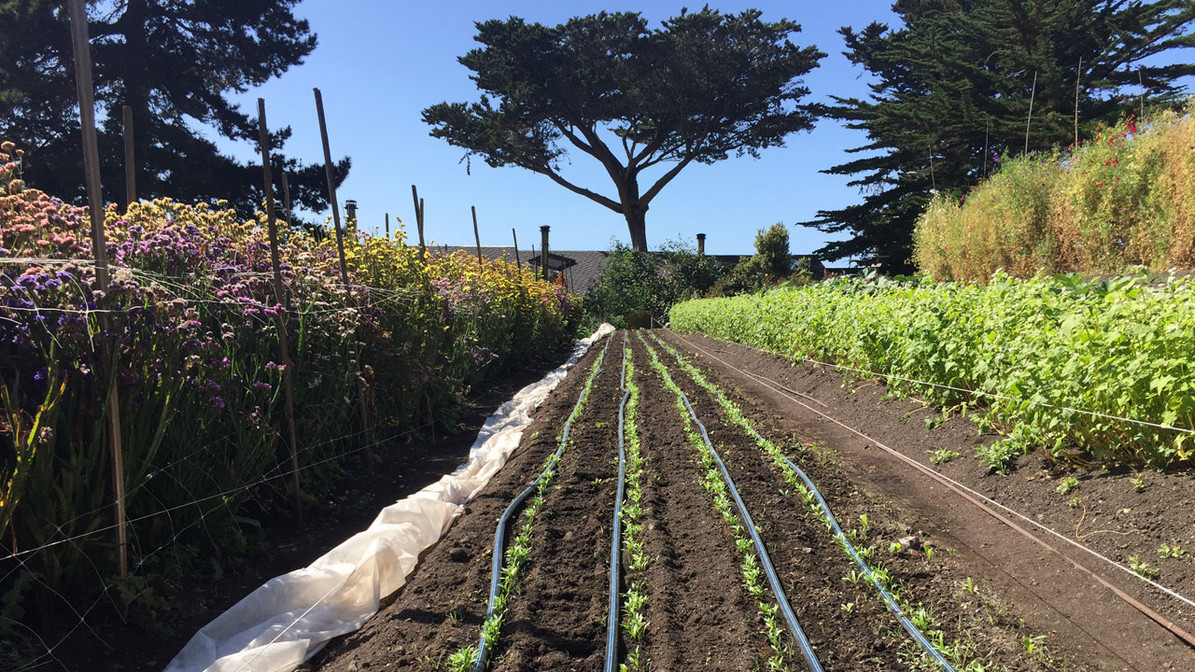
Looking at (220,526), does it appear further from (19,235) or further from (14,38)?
(14,38)

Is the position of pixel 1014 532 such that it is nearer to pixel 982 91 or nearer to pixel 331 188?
pixel 331 188

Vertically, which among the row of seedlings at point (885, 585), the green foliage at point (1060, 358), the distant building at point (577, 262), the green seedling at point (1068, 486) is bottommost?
the row of seedlings at point (885, 585)

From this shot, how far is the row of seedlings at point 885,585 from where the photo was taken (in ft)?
9.45

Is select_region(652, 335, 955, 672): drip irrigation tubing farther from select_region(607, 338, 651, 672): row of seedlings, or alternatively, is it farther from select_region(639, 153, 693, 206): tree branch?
select_region(639, 153, 693, 206): tree branch

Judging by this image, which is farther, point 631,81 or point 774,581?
point 631,81

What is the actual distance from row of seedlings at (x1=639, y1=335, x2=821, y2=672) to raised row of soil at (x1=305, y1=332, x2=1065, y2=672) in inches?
0.9

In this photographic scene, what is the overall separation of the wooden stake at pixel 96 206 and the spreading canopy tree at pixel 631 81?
81.8 ft

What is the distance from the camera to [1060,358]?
4.29 meters

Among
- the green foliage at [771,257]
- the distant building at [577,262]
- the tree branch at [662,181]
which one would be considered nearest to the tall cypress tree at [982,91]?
the green foliage at [771,257]

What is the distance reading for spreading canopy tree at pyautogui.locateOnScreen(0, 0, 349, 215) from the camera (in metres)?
13.7

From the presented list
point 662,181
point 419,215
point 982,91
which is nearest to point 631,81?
point 662,181

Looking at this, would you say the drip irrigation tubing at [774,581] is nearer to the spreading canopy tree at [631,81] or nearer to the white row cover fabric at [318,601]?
the white row cover fabric at [318,601]

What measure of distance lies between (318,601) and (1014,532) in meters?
3.81

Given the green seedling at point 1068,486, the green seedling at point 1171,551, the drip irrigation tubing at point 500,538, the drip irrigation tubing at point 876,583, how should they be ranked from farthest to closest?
1. the green seedling at point 1068,486
2. the green seedling at point 1171,551
3. the drip irrigation tubing at point 500,538
4. the drip irrigation tubing at point 876,583
